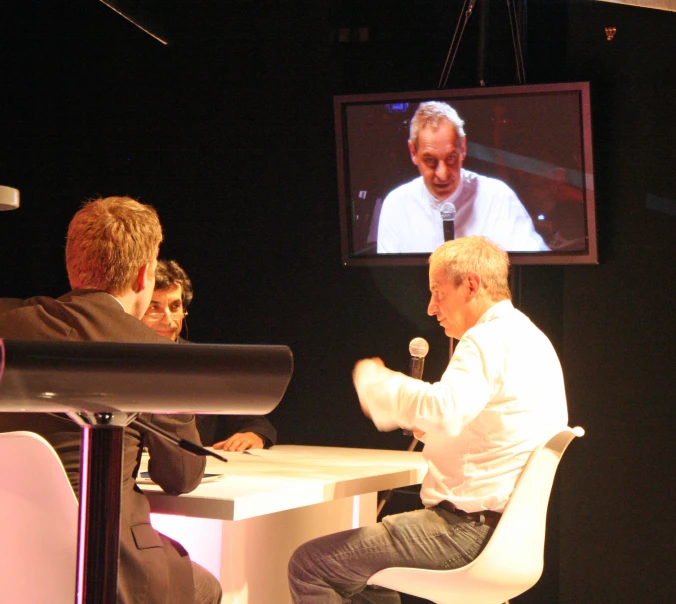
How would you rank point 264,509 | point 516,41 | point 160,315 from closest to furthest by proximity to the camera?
point 264,509 < point 160,315 < point 516,41

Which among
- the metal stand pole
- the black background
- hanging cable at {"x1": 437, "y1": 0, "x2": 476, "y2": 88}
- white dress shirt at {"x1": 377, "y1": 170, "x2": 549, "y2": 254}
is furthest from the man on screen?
the metal stand pole

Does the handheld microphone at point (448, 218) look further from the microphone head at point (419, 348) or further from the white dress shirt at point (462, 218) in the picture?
the microphone head at point (419, 348)

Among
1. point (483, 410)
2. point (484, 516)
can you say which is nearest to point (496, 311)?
point (483, 410)

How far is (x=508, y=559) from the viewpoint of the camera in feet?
8.69

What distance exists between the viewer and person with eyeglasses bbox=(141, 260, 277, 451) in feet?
12.1

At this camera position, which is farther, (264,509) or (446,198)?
(446,198)

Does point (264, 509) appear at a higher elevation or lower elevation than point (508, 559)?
higher

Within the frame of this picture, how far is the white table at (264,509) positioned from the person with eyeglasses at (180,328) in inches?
9.1

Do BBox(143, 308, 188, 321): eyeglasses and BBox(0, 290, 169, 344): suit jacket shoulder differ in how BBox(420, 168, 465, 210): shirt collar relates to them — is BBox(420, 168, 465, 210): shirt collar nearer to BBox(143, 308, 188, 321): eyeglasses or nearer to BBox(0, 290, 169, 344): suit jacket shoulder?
BBox(143, 308, 188, 321): eyeglasses

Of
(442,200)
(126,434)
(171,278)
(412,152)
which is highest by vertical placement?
(412,152)

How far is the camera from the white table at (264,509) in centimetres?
222

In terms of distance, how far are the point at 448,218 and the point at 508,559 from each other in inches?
73.6

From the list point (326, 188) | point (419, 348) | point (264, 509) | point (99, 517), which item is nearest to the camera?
point (99, 517)

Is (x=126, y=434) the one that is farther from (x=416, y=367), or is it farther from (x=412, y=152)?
(x=412, y=152)
